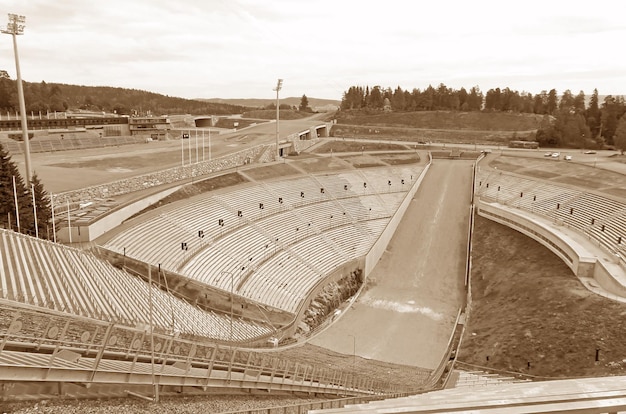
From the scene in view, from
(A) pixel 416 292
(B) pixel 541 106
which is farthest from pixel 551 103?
(A) pixel 416 292

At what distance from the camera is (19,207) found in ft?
78.6

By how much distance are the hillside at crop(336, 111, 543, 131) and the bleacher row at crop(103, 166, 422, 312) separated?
43.4 meters

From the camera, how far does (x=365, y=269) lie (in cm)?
3581

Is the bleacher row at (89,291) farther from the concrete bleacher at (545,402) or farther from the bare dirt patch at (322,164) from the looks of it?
the bare dirt patch at (322,164)

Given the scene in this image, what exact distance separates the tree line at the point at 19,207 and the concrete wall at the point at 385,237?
2119 centimetres

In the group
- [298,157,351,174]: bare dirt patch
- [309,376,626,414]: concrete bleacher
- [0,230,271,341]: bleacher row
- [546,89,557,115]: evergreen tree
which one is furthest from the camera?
[546,89,557,115]: evergreen tree

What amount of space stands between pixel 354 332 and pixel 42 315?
61.7 feet

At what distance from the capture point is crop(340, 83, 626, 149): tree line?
73.4m

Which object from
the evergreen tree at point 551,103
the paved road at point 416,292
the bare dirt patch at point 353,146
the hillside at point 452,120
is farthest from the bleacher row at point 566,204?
the evergreen tree at point 551,103

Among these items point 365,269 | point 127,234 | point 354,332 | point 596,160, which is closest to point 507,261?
point 365,269

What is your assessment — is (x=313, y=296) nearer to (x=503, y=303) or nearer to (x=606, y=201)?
(x=503, y=303)

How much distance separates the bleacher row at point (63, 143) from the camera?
48412 millimetres

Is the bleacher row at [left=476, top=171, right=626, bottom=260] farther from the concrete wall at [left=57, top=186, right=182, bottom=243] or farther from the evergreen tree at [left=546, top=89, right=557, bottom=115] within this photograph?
the evergreen tree at [left=546, top=89, right=557, bottom=115]

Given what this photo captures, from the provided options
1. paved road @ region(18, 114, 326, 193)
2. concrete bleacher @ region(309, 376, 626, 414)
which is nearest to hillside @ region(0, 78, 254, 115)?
paved road @ region(18, 114, 326, 193)
